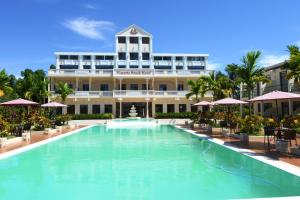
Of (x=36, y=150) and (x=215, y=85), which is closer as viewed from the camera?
(x=36, y=150)

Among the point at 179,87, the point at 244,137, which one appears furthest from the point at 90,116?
the point at 244,137

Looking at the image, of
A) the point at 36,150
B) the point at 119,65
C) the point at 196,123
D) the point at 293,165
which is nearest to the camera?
the point at 293,165

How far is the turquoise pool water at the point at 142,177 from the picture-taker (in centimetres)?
822

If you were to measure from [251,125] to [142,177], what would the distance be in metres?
11.6

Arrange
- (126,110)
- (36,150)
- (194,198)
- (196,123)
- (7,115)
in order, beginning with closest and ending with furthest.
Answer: (194,198), (36,150), (7,115), (196,123), (126,110)

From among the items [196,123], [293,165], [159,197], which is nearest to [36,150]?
[159,197]

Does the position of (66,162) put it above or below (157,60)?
below

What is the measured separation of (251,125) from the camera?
1958 cm

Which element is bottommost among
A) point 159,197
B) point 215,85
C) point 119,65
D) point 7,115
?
point 159,197

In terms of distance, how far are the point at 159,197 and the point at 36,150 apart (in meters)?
10.9

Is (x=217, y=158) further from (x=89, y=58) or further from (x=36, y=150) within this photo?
(x=89, y=58)

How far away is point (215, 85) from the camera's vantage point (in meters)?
35.0

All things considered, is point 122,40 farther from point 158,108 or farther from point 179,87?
point 158,108

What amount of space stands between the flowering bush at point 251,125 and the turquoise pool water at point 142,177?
4.81 m
